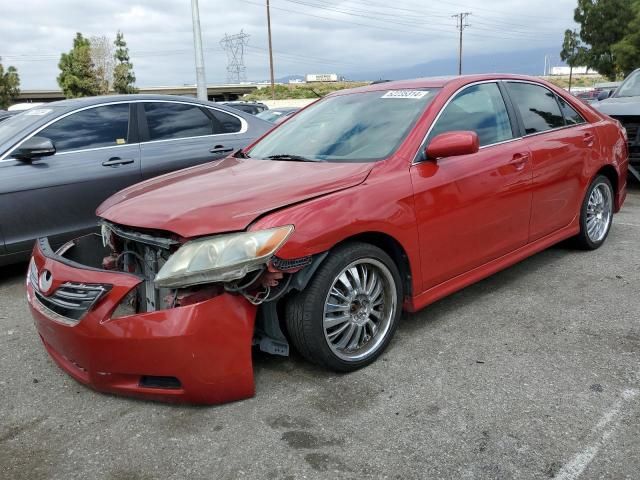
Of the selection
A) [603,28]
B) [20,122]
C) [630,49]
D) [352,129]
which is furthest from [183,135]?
[603,28]

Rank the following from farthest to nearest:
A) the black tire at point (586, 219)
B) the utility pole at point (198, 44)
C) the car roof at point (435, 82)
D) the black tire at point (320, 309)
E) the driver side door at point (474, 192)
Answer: the utility pole at point (198, 44) < the black tire at point (586, 219) < the car roof at point (435, 82) < the driver side door at point (474, 192) < the black tire at point (320, 309)

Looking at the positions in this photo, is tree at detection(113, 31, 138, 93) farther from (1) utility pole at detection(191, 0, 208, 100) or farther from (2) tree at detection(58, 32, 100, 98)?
(1) utility pole at detection(191, 0, 208, 100)

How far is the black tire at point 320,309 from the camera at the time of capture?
2707 mm

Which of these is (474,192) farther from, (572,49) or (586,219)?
(572,49)

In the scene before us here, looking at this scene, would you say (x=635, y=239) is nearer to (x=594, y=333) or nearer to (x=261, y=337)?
(x=594, y=333)

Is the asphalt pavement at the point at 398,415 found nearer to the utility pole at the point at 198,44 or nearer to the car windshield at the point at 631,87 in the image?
the car windshield at the point at 631,87

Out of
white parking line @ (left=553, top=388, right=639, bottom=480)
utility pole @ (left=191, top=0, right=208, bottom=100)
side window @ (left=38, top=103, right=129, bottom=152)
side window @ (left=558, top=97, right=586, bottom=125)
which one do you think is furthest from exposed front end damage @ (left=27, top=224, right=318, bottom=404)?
utility pole @ (left=191, top=0, right=208, bottom=100)

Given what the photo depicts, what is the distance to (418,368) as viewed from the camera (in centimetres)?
301

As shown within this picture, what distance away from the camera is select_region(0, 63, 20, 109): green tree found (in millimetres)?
42188

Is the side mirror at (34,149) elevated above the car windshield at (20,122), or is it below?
below

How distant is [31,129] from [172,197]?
258cm

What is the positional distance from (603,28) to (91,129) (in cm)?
4836

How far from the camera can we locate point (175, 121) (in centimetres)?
553

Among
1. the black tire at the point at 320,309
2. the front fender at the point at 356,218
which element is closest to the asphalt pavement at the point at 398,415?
the black tire at the point at 320,309
